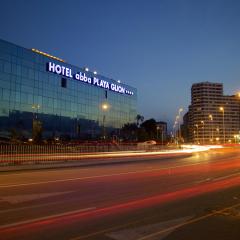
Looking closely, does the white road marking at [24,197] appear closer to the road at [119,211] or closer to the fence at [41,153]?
the road at [119,211]

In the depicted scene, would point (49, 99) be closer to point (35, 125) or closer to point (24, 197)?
point (35, 125)

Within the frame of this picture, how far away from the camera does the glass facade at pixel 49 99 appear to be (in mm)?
67500

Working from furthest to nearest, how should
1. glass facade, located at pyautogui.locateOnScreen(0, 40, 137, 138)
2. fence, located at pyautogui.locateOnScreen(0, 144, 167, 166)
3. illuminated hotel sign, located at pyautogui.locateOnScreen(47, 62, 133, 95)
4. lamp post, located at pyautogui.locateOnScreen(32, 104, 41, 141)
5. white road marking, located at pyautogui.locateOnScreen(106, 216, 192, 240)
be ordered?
1. illuminated hotel sign, located at pyautogui.locateOnScreen(47, 62, 133, 95)
2. glass facade, located at pyautogui.locateOnScreen(0, 40, 137, 138)
3. lamp post, located at pyautogui.locateOnScreen(32, 104, 41, 141)
4. fence, located at pyautogui.locateOnScreen(0, 144, 167, 166)
5. white road marking, located at pyautogui.locateOnScreen(106, 216, 192, 240)

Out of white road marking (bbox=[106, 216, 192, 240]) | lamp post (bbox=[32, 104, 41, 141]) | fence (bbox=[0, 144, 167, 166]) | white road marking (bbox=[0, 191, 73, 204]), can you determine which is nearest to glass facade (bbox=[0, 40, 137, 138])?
lamp post (bbox=[32, 104, 41, 141])

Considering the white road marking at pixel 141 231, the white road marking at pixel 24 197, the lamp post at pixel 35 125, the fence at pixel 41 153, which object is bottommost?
the white road marking at pixel 141 231

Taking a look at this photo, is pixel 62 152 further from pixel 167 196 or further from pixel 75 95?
pixel 75 95

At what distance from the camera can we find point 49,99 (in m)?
78.1

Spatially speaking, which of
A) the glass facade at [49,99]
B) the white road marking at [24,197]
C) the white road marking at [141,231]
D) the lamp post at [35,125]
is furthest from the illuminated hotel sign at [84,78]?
the white road marking at [141,231]

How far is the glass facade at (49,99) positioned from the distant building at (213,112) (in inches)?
3219

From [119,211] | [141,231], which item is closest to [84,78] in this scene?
[119,211]

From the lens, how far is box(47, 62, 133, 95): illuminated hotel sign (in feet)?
261

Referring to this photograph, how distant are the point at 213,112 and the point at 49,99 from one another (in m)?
112

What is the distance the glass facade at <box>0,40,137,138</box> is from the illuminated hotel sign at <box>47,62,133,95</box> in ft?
0.83

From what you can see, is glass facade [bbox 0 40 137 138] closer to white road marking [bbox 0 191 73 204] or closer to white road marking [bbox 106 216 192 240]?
white road marking [bbox 0 191 73 204]
